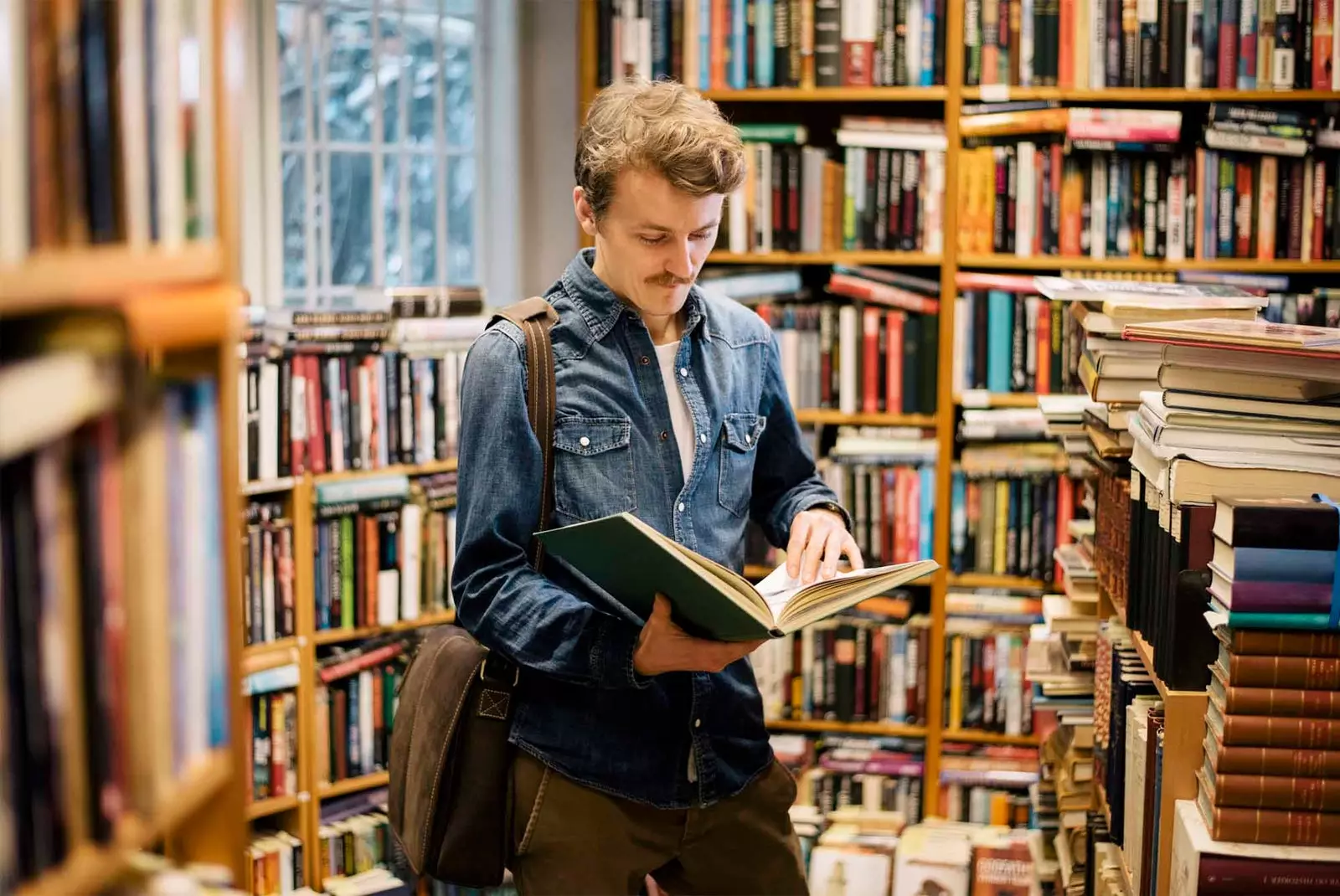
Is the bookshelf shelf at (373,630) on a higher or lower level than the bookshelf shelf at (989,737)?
higher

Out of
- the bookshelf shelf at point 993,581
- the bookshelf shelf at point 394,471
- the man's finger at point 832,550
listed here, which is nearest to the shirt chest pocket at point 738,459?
the man's finger at point 832,550

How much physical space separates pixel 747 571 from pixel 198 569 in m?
2.64

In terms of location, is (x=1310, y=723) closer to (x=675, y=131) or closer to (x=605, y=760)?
(x=605, y=760)

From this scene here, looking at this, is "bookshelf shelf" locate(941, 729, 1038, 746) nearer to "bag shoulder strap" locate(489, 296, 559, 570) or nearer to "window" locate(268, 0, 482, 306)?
"window" locate(268, 0, 482, 306)

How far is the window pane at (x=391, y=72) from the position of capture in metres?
3.53

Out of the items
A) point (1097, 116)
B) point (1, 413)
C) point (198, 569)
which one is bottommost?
point (198, 569)

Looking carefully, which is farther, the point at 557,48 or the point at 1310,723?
the point at 557,48

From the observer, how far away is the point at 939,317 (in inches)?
134

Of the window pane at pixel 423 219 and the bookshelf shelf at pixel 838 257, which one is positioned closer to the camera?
the bookshelf shelf at pixel 838 257

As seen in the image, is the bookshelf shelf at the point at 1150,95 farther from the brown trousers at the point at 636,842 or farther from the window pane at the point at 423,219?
the brown trousers at the point at 636,842

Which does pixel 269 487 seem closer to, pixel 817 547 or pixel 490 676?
pixel 490 676

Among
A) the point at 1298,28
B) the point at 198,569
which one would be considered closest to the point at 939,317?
the point at 1298,28

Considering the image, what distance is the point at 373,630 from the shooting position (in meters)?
3.15

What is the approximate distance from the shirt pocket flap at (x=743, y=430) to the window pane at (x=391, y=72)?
206cm
